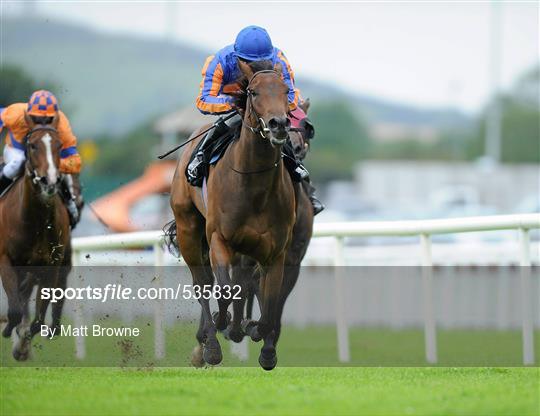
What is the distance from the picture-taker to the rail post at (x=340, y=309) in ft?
32.0

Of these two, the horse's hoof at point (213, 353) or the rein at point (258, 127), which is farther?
the horse's hoof at point (213, 353)

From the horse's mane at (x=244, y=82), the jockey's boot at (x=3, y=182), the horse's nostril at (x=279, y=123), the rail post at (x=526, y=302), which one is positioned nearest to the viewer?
the horse's nostril at (x=279, y=123)

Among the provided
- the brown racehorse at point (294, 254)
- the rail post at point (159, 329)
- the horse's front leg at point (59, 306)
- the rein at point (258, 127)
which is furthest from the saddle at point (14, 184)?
the rein at point (258, 127)

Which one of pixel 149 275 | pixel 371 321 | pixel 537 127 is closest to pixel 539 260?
pixel 371 321

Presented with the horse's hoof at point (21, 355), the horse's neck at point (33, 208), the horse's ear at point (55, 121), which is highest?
the horse's ear at point (55, 121)

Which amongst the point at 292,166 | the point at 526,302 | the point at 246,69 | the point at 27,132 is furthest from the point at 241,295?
the point at 27,132

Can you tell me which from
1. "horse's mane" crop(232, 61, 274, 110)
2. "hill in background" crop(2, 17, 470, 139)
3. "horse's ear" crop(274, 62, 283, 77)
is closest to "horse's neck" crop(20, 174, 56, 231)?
"horse's mane" crop(232, 61, 274, 110)

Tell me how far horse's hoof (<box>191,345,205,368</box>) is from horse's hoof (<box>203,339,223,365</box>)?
946 mm

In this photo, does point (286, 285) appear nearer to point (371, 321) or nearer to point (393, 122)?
point (371, 321)

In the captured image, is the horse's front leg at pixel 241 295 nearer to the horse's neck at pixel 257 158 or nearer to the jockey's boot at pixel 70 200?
the horse's neck at pixel 257 158

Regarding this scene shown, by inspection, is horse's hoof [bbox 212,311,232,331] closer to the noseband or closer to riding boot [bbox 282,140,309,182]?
riding boot [bbox 282,140,309,182]

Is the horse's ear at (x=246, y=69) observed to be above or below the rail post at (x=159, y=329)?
above

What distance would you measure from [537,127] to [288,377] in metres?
71.2

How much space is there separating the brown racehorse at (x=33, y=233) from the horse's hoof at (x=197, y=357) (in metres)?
1.31
